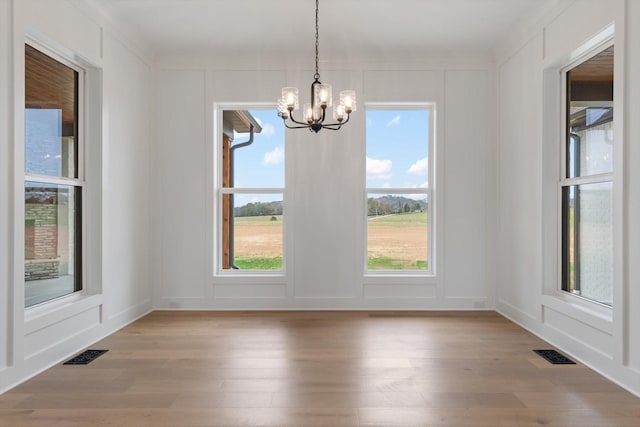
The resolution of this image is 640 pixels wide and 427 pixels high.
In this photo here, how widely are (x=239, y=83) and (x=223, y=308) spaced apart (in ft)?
8.40

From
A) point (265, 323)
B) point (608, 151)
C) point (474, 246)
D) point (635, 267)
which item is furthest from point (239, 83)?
point (635, 267)

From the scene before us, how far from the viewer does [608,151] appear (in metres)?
3.04

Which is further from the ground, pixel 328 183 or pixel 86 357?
pixel 328 183

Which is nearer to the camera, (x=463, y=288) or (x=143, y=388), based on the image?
(x=143, y=388)

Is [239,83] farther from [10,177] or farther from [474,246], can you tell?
[474,246]

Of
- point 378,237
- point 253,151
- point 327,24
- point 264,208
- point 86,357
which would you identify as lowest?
point 86,357

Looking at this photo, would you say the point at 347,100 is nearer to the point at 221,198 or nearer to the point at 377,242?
the point at 377,242

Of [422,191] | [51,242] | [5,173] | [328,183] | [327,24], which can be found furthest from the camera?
[422,191]

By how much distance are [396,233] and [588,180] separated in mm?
2079

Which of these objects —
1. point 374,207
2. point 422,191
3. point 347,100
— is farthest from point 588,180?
point 374,207

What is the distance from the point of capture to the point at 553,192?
12.0 ft

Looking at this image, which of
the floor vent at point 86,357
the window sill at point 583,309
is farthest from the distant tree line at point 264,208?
the window sill at point 583,309

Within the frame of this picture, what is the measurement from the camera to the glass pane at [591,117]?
3.07 m

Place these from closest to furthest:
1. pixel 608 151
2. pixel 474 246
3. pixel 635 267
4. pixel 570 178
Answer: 1. pixel 635 267
2. pixel 608 151
3. pixel 570 178
4. pixel 474 246
